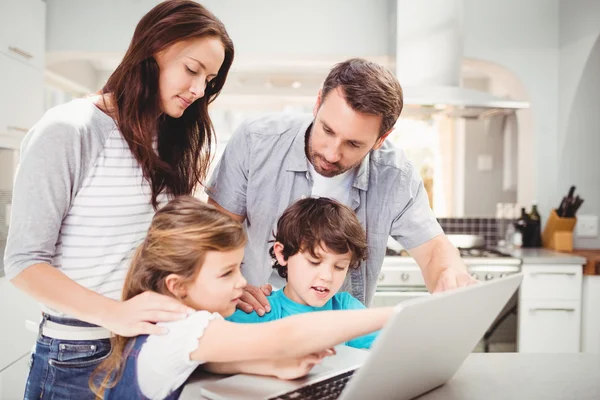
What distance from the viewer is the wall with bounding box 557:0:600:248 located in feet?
12.5

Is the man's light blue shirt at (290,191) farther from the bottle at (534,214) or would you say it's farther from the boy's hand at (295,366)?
the bottle at (534,214)

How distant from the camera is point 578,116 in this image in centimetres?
391

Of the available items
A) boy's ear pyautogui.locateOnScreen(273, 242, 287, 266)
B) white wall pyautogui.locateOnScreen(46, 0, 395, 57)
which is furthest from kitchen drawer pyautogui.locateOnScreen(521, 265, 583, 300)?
boy's ear pyautogui.locateOnScreen(273, 242, 287, 266)

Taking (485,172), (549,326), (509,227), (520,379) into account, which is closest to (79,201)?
(520,379)

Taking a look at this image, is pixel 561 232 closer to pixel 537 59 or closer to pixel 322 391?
pixel 537 59

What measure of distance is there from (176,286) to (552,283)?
2829mm

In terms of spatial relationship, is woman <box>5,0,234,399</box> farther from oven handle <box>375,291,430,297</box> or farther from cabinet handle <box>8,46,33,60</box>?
oven handle <box>375,291,430,297</box>

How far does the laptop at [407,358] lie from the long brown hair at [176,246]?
228 mm

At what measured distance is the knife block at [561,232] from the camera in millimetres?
3734

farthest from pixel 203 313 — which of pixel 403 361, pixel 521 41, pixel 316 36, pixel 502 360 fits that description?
pixel 521 41

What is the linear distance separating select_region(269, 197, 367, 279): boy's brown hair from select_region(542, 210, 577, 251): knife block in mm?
2694

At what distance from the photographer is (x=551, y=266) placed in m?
3.41

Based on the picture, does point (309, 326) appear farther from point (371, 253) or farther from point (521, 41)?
point (521, 41)

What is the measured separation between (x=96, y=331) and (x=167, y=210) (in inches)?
12.6
